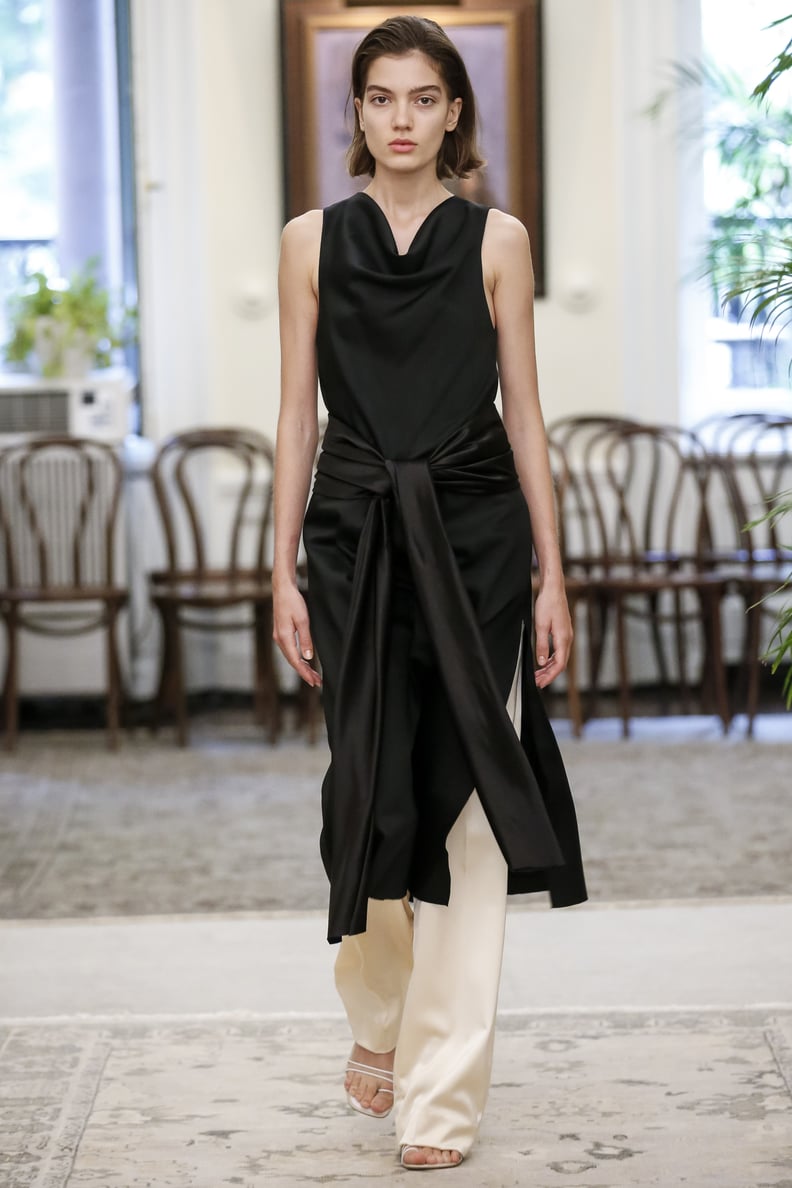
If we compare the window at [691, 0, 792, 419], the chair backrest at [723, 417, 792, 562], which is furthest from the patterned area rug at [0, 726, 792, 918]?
the window at [691, 0, 792, 419]

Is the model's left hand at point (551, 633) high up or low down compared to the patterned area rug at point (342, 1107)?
up

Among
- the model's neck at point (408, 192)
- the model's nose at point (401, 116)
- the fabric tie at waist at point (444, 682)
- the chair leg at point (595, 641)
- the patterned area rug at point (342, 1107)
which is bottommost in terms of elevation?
the patterned area rug at point (342, 1107)

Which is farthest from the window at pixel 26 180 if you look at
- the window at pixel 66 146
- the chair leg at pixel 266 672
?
the chair leg at pixel 266 672

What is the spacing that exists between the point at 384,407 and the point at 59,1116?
1.13 meters

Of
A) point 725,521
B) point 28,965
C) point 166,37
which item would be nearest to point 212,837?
point 28,965

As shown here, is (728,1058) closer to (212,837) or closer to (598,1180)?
(598,1180)

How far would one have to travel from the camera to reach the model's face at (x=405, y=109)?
2133mm

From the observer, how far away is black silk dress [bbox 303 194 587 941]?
6.98 feet

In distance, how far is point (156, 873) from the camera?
3.90 meters

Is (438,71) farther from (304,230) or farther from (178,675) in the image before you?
(178,675)

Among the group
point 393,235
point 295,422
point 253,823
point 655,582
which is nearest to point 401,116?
point 393,235

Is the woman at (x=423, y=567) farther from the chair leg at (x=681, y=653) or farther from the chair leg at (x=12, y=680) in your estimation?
the chair leg at (x=681, y=653)

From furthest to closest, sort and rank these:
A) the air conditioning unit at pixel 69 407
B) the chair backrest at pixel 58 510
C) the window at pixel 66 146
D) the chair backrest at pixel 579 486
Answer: the window at pixel 66 146
the air conditioning unit at pixel 69 407
the chair backrest at pixel 579 486
the chair backrest at pixel 58 510

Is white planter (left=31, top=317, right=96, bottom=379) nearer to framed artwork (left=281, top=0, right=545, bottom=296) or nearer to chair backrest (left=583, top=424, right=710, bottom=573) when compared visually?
framed artwork (left=281, top=0, right=545, bottom=296)
